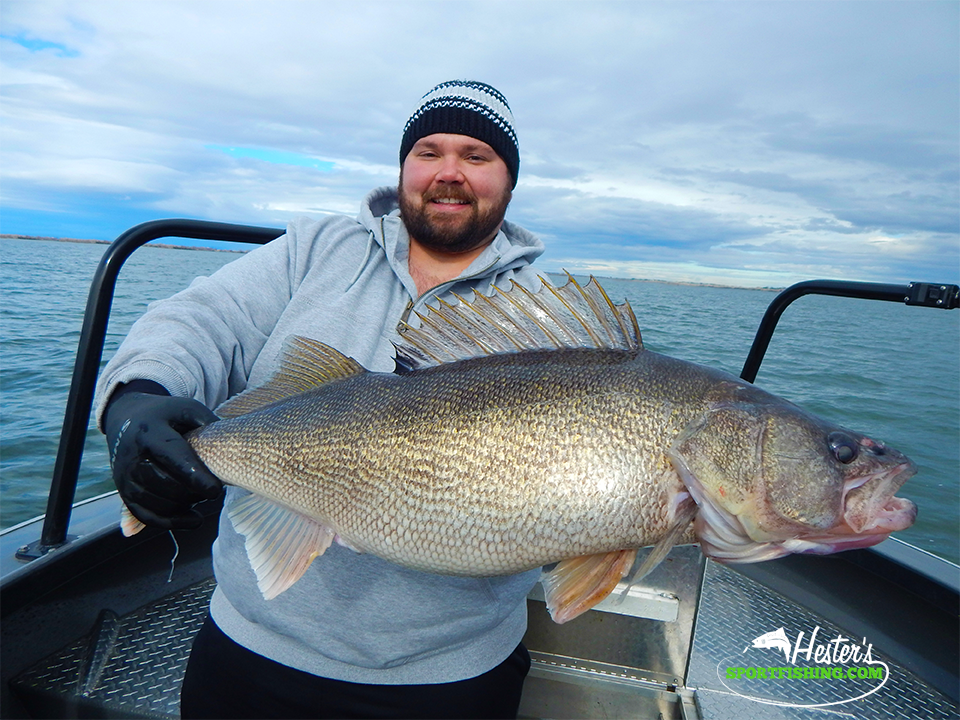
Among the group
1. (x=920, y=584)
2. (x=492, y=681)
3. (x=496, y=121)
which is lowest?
(x=492, y=681)

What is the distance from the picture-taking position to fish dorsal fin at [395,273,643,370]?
1725 millimetres

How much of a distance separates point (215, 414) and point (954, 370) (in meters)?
21.1

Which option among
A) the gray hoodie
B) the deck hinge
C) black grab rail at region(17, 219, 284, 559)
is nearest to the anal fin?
the gray hoodie

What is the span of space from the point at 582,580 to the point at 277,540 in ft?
3.00

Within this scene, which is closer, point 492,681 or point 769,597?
point 492,681

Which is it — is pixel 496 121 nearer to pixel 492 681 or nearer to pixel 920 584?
pixel 492 681

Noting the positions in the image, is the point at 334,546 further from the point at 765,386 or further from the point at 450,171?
the point at 765,386

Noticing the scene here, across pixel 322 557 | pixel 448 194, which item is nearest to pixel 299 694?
pixel 322 557

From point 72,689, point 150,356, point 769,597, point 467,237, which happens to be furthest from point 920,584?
point 72,689

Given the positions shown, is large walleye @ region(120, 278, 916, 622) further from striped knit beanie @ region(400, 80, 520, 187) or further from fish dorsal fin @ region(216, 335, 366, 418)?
striped knit beanie @ region(400, 80, 520, 187)

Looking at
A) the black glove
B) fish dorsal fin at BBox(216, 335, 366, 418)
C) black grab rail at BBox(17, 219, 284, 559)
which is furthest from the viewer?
black grab rail at BBox(17, 219, 284, 559)

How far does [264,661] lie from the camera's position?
192cm

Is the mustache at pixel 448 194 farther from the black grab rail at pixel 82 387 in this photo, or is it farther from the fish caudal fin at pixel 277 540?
the fish caudal fin at pixel 277 540

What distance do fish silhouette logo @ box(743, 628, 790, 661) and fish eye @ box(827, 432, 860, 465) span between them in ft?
6.30
